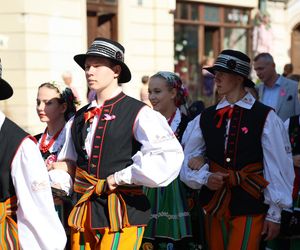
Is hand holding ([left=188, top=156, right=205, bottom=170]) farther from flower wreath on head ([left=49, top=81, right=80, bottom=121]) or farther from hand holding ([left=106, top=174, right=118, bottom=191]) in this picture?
flower wreath on head ([left=49, top=81, right=80, bottom=121])

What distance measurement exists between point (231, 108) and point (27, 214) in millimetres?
1632

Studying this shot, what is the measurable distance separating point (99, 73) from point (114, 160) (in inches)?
20.0

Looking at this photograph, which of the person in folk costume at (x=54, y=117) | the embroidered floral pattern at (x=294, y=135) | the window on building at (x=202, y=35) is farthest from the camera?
the window on building at (x=202, y=35)

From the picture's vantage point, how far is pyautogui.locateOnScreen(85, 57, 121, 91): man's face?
3.41 metres

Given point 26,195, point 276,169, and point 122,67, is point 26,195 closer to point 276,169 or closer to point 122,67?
point 122,67

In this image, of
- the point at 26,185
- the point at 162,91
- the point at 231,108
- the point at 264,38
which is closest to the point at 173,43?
the point at 264,38

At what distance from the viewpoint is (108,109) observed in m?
3.41

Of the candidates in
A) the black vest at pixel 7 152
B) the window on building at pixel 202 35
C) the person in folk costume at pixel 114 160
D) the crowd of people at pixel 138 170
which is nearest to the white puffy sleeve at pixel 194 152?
the crowd of people at pixel 138 170

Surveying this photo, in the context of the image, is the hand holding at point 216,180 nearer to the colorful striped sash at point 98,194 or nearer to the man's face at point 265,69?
the colorful striped sash at point 98,194

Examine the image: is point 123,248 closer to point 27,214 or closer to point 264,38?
point 27,214

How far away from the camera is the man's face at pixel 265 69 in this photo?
6902mm

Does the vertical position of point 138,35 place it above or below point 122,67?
above

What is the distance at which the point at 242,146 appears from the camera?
145 inches

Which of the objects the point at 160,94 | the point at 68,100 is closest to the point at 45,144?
the point at 68,100
